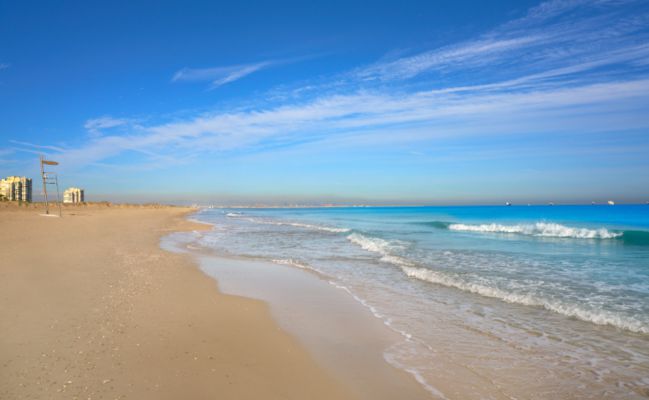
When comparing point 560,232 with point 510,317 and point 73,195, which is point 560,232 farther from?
point 73,195

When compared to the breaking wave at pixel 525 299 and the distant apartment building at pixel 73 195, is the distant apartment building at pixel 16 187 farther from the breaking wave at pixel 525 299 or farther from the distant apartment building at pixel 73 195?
the breaking wave at pixel 525 299

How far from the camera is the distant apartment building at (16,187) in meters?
80.7

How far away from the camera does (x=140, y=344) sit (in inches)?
199

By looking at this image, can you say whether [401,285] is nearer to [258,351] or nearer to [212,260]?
[258,351]

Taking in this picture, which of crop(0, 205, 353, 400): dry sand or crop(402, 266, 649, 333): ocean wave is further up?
crop(0, 205, 353, 400): dry sand

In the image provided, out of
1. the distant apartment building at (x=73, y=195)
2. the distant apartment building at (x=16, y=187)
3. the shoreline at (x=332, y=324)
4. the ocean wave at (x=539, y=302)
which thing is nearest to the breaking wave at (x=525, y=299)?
the ocean wave at (x=539, y=302)

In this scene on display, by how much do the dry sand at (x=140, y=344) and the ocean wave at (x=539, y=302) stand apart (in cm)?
528

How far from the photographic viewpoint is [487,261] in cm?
1395

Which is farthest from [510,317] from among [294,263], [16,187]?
[16,187]

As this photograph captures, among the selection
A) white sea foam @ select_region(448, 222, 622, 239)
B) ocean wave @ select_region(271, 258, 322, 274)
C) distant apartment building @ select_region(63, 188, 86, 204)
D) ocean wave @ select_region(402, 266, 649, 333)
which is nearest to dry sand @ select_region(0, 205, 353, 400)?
ocean wave @ select_region(271, 258, 322, 274)

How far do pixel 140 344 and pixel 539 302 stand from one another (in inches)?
306

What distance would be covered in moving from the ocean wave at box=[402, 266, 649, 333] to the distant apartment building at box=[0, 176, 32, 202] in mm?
93621

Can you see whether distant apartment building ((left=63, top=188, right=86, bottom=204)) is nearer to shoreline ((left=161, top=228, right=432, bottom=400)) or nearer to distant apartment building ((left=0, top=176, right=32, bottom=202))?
distant apartment building ((left=0, top=176, right=32, bottom=202))

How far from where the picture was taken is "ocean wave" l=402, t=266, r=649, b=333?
→ 671 centimetres
